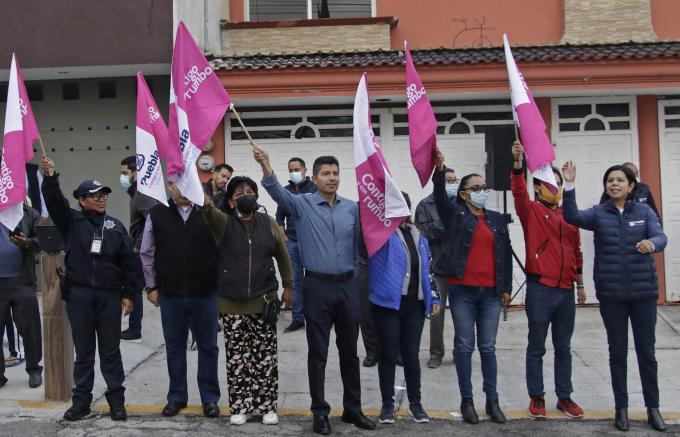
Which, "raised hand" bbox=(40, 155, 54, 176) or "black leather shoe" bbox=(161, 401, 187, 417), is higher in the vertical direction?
"raised hand" bbox=(40, 155, 54, 176)

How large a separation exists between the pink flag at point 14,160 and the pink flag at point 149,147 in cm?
92

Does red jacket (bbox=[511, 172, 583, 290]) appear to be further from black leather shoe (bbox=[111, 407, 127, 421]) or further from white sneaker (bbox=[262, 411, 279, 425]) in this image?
black leather shoe (bbox=[111, 407, 127, 421])

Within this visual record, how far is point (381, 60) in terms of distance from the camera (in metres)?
11.3

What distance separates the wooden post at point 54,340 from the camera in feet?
23.4

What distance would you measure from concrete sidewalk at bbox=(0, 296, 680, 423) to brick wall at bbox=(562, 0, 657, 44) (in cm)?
556

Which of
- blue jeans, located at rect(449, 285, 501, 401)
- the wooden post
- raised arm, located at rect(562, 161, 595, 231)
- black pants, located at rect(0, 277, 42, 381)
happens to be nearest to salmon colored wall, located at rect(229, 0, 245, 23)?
black pants, located at rect(0, 277, 42, 381)

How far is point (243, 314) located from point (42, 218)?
2975mm

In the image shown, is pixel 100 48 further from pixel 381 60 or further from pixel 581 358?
pixel 581 358

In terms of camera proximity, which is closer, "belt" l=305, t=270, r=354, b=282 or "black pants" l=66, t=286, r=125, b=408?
"belt" l=305, t=270, r=354, b=282

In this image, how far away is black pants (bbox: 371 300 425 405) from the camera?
6.45 meters

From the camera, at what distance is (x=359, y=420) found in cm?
646

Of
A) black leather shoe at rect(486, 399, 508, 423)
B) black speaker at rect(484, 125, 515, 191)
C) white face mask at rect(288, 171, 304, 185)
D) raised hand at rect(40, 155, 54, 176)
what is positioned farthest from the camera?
black speaker at rect(484, 125, 515, 191)

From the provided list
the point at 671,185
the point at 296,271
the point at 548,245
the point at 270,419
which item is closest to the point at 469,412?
the point at 548,245

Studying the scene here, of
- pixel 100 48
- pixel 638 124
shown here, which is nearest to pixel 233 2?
pixel 100 48
